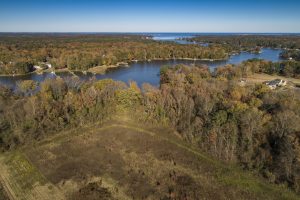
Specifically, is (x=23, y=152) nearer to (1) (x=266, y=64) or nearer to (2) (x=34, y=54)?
(1) (x=266, y=64)

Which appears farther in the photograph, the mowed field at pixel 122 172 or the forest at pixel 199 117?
the forest at pixel 199 117

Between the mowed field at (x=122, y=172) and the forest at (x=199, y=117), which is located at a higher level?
the forest at (x=199, y=117)

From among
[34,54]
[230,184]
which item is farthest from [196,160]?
[34,54]

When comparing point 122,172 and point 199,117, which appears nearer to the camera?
point 122,172

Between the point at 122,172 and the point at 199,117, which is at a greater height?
the point at 199,117
